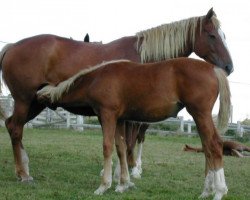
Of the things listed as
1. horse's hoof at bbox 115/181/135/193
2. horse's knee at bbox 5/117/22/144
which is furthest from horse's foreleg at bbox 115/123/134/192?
horse's knee at bbox 5/117/22/144

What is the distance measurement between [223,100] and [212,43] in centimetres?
172

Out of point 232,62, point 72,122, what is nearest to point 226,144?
point 232,62

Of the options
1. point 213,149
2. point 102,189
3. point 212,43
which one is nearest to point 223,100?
point 213,149

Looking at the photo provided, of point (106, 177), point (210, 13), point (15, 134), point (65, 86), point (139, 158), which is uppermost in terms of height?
point (210, 13)

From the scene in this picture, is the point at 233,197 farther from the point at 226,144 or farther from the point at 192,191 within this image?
the point at 226,144

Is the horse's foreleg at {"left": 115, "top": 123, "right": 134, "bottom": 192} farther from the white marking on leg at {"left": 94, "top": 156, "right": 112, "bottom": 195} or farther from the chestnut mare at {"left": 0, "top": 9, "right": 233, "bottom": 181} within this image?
the chestnut mare at {"left": 0, "top": 9, "right": 233, "bottom": 181}

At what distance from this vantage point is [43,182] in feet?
Result: 23.2

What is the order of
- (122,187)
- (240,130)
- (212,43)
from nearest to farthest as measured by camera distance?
(122,187), (212,43), (240,130)

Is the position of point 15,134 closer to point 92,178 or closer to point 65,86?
point 92,178

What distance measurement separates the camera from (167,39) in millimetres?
7543

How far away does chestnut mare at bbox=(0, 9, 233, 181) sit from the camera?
24.5ft

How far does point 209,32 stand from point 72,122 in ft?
54.5

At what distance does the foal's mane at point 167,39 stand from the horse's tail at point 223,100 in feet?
5.20

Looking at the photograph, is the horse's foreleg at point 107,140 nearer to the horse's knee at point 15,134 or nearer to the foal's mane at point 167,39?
the foal's mane at point 167,39
